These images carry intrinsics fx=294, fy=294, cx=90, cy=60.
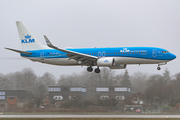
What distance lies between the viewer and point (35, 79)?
8431 cm

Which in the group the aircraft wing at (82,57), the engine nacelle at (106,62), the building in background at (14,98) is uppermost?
the aircraft wing at (82,57)

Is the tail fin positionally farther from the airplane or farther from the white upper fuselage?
the white upper fuselage

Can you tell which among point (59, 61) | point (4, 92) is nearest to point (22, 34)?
point (59, 61)

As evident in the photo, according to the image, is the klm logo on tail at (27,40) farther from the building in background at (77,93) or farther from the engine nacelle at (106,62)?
the engine nacelle at (106,62)

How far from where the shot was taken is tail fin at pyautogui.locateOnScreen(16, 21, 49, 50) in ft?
181

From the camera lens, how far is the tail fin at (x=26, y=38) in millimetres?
55284

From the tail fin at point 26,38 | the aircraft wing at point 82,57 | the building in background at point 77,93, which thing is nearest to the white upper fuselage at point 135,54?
the aircraft wing at point 82,57

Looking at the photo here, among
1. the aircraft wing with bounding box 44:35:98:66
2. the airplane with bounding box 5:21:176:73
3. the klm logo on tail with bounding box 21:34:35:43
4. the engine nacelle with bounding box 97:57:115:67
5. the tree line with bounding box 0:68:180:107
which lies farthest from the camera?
the tree line with bounding box 0:68:180:107

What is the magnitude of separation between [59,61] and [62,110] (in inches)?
388

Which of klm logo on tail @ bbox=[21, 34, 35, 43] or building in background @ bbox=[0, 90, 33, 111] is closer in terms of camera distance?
klm logo on tail @ bbox=[21, 34, 35, 43]

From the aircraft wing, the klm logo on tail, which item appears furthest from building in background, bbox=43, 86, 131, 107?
the klm logo on tail

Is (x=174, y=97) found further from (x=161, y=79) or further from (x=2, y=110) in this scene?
(x=2, y=110)

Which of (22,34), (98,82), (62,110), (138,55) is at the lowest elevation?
(62,110)

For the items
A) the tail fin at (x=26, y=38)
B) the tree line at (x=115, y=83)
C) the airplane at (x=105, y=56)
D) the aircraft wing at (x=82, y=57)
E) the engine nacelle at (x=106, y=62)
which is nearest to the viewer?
the aircraft wing at (x=82, y=57)
